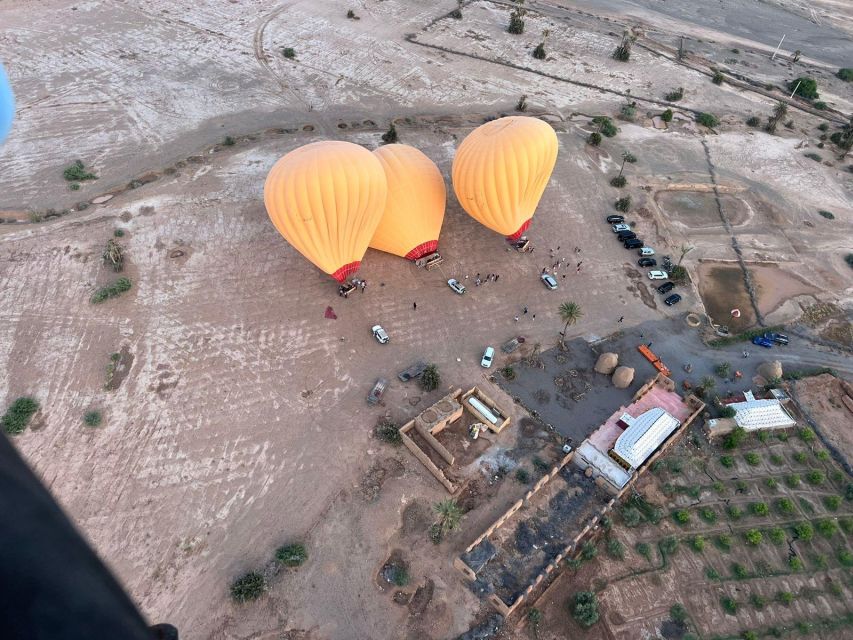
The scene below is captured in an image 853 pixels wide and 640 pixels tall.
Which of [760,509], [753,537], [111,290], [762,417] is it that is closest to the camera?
[753,537]

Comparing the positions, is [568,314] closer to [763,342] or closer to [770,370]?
[770,370]

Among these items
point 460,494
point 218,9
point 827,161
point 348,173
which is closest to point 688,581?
point 460,494

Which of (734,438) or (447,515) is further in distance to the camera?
(734,438)

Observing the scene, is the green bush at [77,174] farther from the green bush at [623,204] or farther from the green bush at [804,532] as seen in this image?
the green bush at [804,532]

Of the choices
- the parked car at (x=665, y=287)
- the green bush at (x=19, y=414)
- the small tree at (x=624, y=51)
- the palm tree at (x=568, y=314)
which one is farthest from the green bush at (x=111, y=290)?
the small tree at (x=624, y=51)

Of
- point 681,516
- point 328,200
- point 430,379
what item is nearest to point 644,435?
point 681,516

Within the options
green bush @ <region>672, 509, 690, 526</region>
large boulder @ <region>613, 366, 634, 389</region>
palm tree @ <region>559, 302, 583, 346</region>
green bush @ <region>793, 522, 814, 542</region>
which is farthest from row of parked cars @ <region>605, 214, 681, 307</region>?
green bush @ <region>793, 522, 814, 542</region>

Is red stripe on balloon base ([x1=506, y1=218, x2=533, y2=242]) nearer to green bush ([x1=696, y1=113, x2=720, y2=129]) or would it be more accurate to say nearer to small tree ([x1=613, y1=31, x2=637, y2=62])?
green bush ([x1=696, y1=113, x2=720, y2=129])
